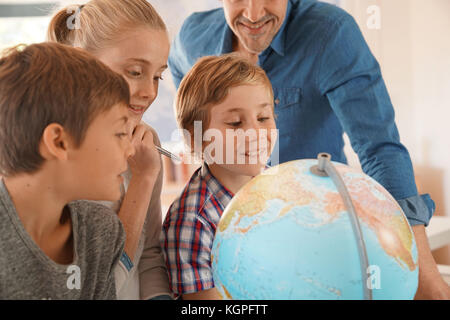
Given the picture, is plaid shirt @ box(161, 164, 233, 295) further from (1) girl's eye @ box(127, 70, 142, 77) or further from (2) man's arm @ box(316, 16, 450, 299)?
(2) man's arm @ box(316, 16, 450, 299)

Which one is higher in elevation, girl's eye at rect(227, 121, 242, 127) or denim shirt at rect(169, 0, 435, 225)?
denim shirt at rect(169, 0, 435, 225)

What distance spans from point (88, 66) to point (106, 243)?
0.41 metres

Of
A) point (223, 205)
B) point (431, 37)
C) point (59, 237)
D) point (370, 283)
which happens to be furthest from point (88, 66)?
point (431, 37)

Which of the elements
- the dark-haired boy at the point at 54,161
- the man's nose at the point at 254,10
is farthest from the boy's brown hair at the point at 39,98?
the man's nose at the point at 254,10

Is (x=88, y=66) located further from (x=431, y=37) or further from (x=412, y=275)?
(x=431, y=37)

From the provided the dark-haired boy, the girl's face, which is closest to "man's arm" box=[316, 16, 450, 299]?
the girl's face

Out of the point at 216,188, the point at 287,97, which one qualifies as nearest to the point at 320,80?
the point at 287,97

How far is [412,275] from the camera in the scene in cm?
96

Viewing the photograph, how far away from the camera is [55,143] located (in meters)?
1.02

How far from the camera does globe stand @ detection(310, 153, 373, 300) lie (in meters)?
0.87

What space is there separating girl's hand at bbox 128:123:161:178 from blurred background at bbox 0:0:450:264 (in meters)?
2.25

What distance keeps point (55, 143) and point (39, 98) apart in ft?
0.31

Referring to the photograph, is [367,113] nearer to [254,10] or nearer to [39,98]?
[254,10]

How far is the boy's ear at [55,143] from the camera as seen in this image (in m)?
1.01
